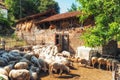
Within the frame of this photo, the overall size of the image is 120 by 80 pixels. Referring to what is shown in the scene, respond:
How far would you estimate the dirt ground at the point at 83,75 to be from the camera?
19533 millimetres

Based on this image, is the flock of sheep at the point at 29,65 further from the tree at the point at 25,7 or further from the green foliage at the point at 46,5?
the tree at the point at 25,7

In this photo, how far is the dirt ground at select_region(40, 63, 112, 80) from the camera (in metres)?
19.5

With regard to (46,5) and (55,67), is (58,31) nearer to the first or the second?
(55,67)

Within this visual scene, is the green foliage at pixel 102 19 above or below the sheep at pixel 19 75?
above

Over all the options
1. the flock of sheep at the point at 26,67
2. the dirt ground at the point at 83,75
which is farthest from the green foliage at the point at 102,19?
the flock of sheep at the point at 26,67

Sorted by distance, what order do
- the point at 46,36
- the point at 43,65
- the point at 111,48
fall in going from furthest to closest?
the point at 46,36, the point at 111,48, the point at 43,65

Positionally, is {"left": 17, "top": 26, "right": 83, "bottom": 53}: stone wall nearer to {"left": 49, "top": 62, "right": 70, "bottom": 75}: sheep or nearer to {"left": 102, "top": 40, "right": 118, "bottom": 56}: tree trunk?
{"left": 102, "top": 40, "right": 118, "bottom": 56}: tree trunk

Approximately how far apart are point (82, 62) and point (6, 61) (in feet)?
24.2

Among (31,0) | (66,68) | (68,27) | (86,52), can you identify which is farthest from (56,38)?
(31,0)

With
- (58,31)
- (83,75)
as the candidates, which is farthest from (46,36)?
(83,75)

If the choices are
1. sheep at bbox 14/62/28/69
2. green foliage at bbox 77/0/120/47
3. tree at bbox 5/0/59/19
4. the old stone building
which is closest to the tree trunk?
the old stone building

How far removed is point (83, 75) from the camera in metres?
20.7

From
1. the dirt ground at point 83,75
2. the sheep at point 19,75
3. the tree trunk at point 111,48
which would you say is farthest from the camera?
the tree trunk at point 111,48

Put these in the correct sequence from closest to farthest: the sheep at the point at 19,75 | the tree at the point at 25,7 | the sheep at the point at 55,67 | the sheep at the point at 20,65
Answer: the sheep at the point at 19,75
the sheep at the point at 20,65
the sheep at the point at 55,67
the tree at the point at 25,7
